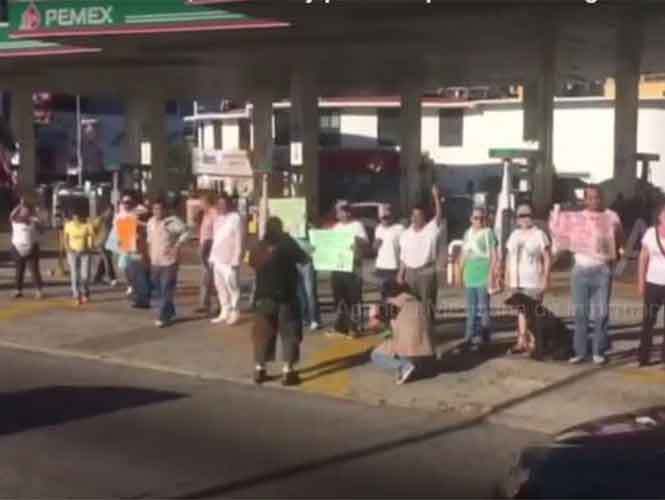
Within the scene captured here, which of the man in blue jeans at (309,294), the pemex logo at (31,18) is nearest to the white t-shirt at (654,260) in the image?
the man in blue jeans at (309,294)

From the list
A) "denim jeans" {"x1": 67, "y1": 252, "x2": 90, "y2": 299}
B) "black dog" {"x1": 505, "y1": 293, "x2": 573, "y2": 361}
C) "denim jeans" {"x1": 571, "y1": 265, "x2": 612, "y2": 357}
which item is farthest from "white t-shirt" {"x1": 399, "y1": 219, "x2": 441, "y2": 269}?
"denim jeans" {"x1": 67, "y1": 252, "x2": 90, "y2": 299}

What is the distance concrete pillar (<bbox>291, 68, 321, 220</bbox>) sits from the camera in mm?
37531

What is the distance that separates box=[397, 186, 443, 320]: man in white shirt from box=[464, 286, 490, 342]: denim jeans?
1.43 ft

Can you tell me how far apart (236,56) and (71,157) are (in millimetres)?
37811

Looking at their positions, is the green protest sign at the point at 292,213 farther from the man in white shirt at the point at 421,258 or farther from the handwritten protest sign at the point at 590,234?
the handwritten protest sign at the point at 590,234

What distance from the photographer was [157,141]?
169ft

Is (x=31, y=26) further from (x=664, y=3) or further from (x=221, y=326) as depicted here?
(x=221, y=326)

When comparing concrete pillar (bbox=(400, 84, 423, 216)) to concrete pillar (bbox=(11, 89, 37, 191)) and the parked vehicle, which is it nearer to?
concrete pillar (bbox=(11, 89, 37, 191))

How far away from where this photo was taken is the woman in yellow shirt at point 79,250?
18.4 m

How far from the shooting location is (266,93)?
53.0 meters

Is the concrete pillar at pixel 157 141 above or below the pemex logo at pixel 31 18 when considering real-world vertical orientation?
below

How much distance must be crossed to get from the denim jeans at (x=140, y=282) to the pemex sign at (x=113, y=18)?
1141 cm

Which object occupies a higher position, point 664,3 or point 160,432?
point 664,3

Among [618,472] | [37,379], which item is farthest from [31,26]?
[618,472]
